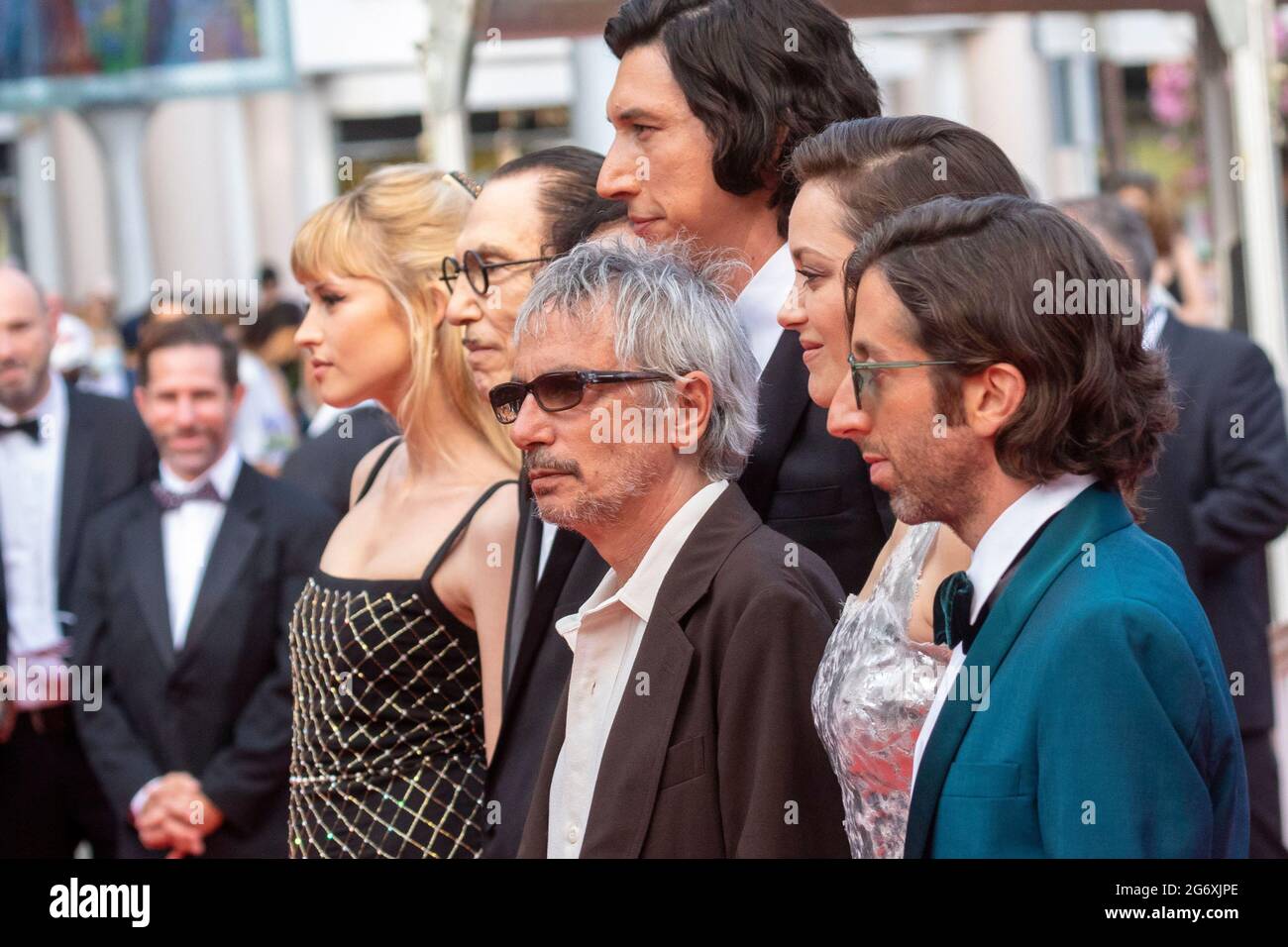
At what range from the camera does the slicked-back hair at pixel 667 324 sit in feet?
7.93

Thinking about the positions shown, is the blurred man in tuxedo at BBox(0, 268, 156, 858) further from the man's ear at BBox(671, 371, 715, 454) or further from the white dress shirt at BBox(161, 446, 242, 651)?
the man's ear at BBox(671, 371, 715, 454)

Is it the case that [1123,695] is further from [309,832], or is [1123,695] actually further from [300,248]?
[300,248]

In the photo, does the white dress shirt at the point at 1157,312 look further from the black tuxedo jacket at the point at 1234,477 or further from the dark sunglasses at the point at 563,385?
the dark sunglasses at the point at 563,385

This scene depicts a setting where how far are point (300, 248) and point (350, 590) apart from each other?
2.32 feet

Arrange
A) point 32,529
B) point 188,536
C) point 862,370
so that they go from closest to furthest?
point 862,370, point 188,536, point 32,529

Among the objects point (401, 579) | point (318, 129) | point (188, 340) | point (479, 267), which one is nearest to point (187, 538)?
point (188, 340)

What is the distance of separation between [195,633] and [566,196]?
1956mm

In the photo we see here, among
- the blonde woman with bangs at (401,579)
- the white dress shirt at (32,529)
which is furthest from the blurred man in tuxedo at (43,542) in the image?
the blonde woman with bangs at (401,579)

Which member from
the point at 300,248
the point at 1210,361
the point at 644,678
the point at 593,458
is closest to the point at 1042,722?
the point at 644,678

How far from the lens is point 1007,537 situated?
200 cm

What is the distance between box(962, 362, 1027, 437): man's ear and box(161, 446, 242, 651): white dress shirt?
300 cm

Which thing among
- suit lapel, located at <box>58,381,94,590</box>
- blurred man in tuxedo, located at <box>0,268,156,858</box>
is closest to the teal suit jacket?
blurred man in tuxedo, located at <box>0,268,156,858</box>

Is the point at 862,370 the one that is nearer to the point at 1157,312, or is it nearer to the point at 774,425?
the point at 774,425

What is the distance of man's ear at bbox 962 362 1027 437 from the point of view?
1.98 m
